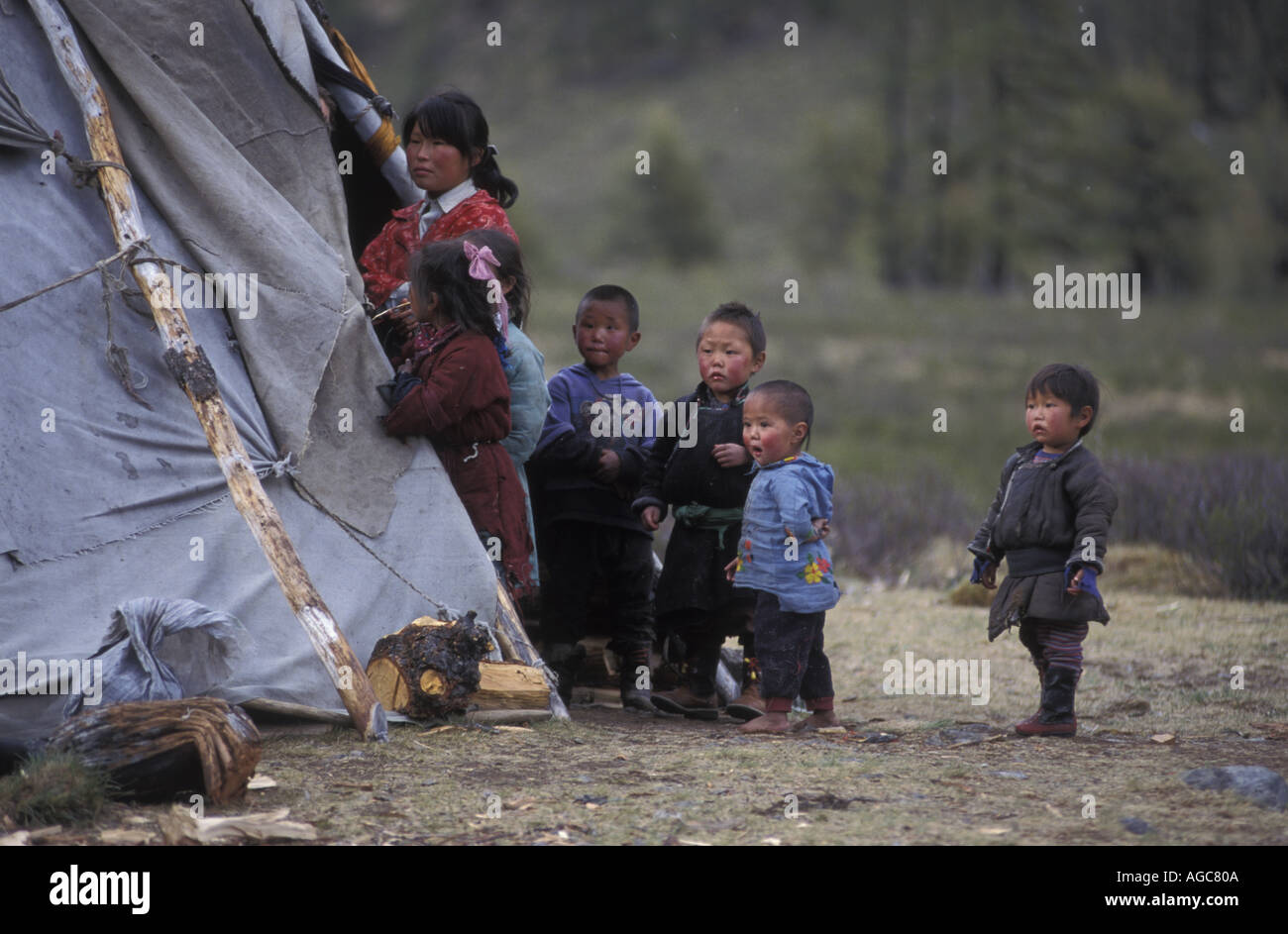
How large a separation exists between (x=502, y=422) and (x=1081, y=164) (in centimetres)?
3977

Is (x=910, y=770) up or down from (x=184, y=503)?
down

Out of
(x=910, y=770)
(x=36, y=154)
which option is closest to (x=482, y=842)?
(x=910, y=770)

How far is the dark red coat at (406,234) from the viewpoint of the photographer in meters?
5.65

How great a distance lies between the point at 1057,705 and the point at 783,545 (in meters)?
1.21

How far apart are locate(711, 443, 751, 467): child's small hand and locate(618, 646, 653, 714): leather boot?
1025 millimetres

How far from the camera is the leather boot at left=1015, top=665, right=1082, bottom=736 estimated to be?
16.7 feet

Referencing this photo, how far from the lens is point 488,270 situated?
16.8 feet

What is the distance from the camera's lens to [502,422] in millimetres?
5188

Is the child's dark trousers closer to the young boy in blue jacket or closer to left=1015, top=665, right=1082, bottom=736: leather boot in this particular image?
the young boy in blue jacket

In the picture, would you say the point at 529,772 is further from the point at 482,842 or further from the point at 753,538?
the point at 753,538
